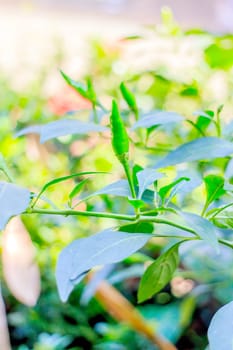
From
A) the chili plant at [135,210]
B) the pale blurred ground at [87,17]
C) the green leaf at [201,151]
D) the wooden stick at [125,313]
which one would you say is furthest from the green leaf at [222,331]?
the pale blurred ground at [87,17]

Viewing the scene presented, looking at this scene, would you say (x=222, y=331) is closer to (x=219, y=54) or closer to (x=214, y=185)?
(x=214, y=185)

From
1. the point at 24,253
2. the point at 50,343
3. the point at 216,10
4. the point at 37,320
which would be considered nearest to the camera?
the point at 24,253

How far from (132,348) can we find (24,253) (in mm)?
258

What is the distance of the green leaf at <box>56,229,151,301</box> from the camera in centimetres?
33

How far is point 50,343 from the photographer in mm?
719

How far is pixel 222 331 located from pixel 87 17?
211cm

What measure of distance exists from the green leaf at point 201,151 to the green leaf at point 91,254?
7cm

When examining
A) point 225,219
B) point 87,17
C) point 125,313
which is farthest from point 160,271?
point 87,17

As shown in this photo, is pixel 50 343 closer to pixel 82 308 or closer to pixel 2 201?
pixel 82 308

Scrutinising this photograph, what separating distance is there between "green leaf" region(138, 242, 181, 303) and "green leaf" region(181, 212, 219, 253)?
0.24 feet

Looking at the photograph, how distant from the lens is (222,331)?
32 centimetres

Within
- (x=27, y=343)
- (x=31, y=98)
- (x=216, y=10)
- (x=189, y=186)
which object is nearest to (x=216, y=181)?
(x=189, y=186)

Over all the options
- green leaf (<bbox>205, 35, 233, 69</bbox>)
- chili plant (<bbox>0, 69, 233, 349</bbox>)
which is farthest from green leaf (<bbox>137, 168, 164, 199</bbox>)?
green leaf (<bbox>205, 35, 233, 69</bbox>)

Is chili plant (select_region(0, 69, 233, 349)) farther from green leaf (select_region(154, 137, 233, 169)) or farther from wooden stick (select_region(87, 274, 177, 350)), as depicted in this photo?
wooden stick (select_region(87, 274, 177, 350))
